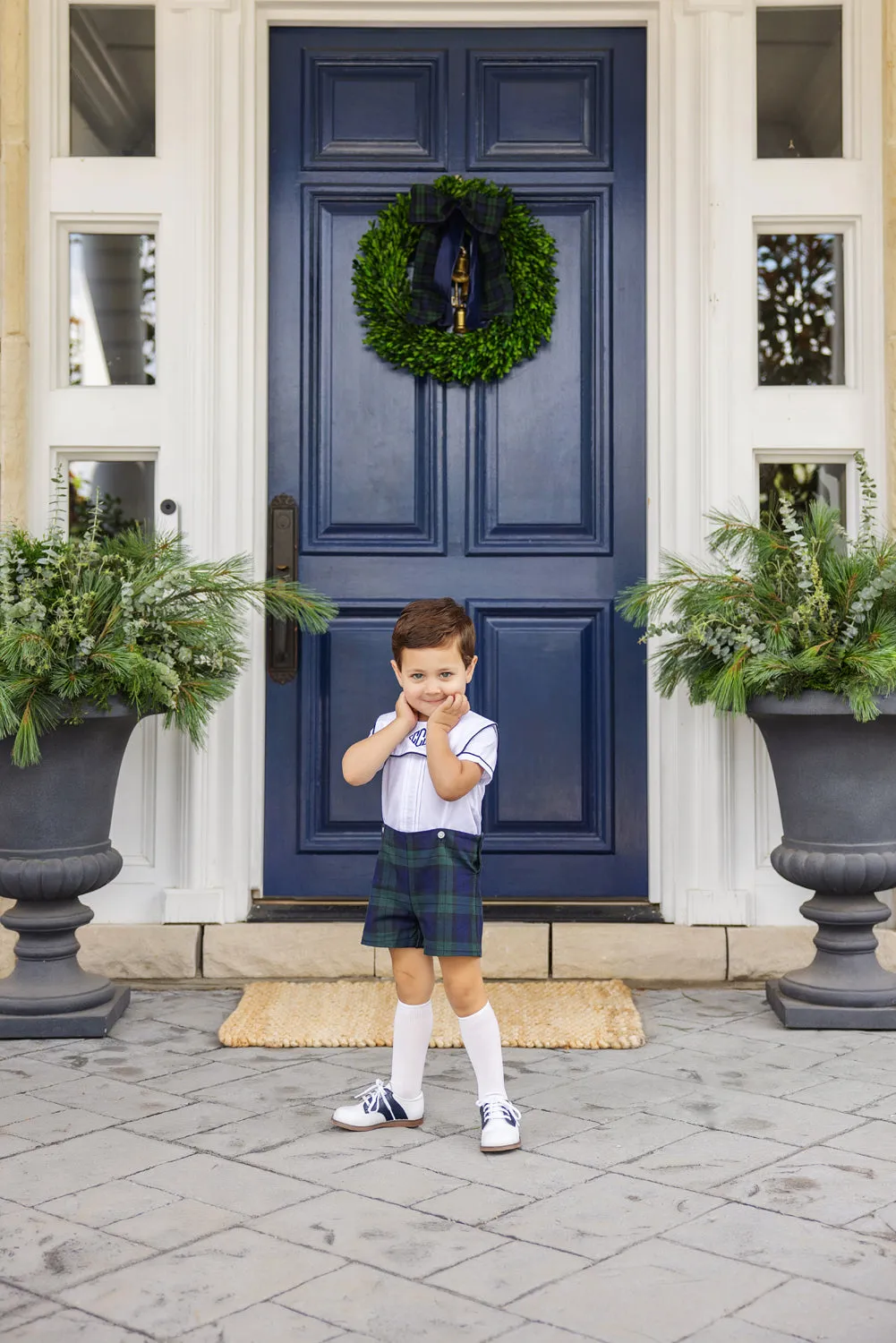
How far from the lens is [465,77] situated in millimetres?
4039

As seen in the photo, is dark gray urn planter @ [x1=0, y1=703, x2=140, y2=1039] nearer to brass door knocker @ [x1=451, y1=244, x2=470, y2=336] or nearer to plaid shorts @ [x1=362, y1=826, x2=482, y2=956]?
plaid shorts @ [x1=362, y1=826, x2=482, y2=956]

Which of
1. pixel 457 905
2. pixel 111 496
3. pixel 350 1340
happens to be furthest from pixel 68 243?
pixel 350 1340

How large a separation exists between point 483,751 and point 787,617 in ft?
3.66

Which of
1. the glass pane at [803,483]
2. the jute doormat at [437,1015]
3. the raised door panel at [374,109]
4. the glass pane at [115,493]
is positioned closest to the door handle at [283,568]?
the glass pane at [115,493]

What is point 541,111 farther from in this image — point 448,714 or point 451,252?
point 448,714

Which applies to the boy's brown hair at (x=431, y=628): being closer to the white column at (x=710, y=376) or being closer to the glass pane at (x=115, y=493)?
the white column at (x=710, y=376)

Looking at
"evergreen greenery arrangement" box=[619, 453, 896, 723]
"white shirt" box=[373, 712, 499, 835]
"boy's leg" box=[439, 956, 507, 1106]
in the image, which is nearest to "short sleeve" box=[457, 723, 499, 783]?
"white shirt" box=[373, 712, 499, 835]

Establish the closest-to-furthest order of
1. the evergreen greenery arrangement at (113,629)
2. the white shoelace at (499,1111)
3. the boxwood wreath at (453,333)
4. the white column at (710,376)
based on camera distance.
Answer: the white shoelace at (499,1111) → the evergreen greenery arrangement at (113,629) → the white column at (710,376) → the boxwood wreath at (453,333)

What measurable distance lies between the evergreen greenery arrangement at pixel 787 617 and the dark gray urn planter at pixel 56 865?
4.62ft

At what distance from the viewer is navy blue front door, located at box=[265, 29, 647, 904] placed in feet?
13.2

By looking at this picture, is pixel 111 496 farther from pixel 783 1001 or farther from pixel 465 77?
pixel 783 1001

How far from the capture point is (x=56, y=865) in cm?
323

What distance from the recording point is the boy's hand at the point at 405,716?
8.32ft

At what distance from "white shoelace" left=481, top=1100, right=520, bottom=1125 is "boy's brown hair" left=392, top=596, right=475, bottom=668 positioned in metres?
0.84
